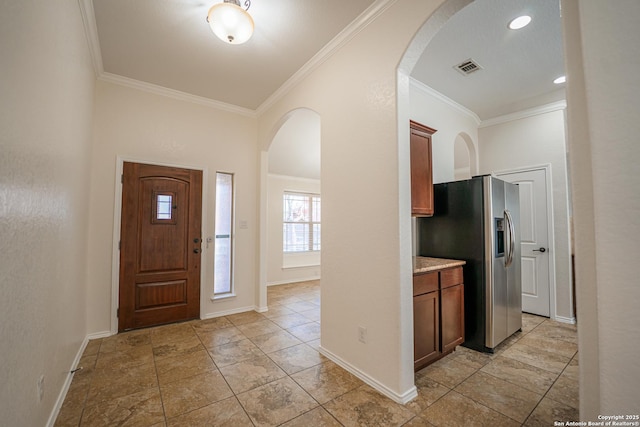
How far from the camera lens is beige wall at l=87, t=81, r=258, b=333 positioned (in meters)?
3.05

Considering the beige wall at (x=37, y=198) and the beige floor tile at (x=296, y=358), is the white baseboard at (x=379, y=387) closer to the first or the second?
the beige floor tile at (x=296, y=358)

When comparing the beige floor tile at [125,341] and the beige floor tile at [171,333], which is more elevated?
the beige floor tile at [125,341]

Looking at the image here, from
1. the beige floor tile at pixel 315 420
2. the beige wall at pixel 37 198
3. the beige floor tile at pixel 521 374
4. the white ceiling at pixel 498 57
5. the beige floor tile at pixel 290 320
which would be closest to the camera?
the beige wall at pixel 37 198

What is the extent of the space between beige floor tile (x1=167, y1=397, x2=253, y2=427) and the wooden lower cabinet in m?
1.39

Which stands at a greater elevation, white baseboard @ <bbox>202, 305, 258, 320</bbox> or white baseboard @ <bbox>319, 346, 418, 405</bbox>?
white baseboard @ <bbox>319, 346, 418, 405</bbox>

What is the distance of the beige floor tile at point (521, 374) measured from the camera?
2.08 metres

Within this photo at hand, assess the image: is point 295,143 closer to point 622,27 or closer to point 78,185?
point 78,185

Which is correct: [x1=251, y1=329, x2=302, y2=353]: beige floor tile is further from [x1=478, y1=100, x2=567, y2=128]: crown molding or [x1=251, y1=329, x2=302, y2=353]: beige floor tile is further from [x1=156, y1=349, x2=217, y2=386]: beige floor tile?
[x1=478, y1=100, x2=567, y2=128]: crown molding

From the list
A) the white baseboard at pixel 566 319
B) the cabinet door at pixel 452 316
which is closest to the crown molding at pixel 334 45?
the cabinet door at pixel 452 316

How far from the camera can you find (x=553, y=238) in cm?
368

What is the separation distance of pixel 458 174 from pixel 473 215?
560 cm

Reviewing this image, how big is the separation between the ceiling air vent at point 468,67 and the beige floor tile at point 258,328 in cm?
374

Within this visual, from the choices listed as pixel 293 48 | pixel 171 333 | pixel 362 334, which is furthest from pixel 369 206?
pixel 171 333

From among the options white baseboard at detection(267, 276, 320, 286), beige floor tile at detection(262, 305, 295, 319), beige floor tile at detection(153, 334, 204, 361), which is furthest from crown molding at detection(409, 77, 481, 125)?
white baseboard at detection(267, 276, 320, 286)
